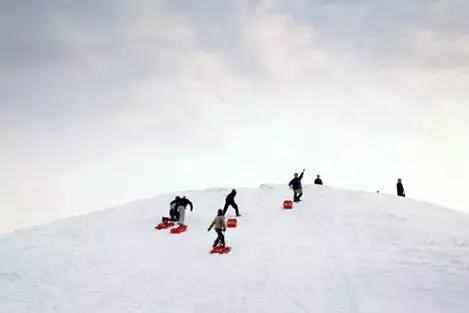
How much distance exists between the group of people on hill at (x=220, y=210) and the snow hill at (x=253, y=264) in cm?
83

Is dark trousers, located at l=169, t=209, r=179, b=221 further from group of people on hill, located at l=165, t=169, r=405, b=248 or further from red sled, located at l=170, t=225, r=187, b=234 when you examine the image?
red sled, located at l=170, t=225, r=187, b=234

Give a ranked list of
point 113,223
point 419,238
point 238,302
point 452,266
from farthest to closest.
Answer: point 113,223, point 419,238, point 452,266, point 238,302

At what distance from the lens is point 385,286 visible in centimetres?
1766

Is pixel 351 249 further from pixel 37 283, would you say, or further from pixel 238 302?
pixel 37 283

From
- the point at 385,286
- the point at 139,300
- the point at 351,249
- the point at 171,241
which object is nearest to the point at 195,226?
the point at 171,241

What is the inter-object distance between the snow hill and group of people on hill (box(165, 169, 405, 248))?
829mm

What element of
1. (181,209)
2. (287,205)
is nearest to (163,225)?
(181,209)

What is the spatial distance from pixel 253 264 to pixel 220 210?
369 centimetres

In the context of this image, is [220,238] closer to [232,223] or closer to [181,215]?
[232,223]

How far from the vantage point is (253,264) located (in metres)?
20.6

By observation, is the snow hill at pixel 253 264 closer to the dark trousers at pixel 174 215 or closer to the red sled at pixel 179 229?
the red sled at pixel 179 229

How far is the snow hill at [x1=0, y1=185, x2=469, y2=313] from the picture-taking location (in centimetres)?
1678

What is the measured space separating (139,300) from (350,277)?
781cm

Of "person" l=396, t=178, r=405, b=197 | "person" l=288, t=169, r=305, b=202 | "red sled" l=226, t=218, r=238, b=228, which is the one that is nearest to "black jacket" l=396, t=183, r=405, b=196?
"person" l=396, t=178, r=405, b=197
